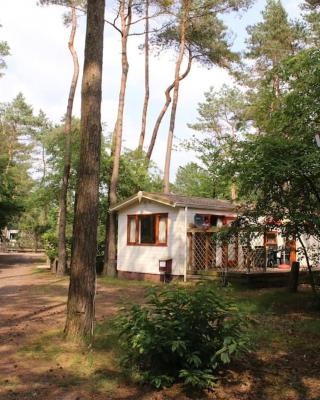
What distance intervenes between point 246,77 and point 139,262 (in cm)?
1670

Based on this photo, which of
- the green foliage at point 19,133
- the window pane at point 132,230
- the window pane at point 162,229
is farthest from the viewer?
the green foliage at point 19,133

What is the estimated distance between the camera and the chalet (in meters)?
15.7

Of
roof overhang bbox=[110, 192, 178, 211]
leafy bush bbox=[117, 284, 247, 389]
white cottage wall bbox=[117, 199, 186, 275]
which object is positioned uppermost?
roof overhang bbox=[110, 192, 178, 211]

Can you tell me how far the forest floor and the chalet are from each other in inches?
227

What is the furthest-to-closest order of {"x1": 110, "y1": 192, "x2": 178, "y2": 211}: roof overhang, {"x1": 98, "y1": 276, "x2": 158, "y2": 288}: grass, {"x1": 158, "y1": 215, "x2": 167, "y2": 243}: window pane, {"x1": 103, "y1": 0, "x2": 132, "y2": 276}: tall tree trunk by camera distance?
{"x1": 103, "y1": 0, "x2": 132, "y2": 276}: tall tree trunk, {"x1": 158, "y1": 215, "x2": 167, "y2": 243}: window pane, {"x1": 110, "y1": 192, "x2": 178, "y2": 211}: roof overhang, {"x1": 98, "y1": 276, "x2": 158, "y2": 288}: grass

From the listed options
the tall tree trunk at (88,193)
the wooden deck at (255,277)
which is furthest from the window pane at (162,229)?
the tall tree trunk at (88,193)

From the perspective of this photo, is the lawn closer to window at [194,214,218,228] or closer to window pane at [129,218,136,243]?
window at [194,214,218,228]

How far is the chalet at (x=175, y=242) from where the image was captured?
15.7m

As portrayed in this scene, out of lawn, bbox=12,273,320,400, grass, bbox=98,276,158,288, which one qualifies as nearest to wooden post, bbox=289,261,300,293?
lawn, bbox=12,273,320,400

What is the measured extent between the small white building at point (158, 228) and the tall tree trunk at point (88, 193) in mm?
8648

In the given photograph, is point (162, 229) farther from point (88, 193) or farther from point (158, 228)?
point (88, 193)

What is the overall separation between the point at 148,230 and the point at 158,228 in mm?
708

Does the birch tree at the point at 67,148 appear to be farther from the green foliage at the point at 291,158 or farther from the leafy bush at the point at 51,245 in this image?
the green foliage at the point at 291,158

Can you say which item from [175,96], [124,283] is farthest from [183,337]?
[175,96]
